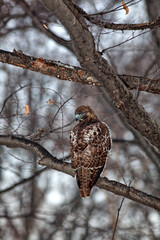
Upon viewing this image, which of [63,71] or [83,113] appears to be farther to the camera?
[83,113]

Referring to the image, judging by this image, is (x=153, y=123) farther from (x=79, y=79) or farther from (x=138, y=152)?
(x=138, y=152)

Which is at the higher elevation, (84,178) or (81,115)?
(81,115)

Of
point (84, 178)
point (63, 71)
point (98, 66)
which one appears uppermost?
point (63, 71)

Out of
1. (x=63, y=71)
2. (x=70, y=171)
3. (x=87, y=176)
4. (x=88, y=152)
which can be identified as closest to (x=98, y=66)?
(x=63, y=71)

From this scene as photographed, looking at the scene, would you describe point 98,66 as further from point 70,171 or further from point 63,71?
point 70,171

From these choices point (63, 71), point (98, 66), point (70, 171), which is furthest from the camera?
point (63, 71)

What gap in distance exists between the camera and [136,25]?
4.02m

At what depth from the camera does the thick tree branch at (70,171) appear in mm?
4230

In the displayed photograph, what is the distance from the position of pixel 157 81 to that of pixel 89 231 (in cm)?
652

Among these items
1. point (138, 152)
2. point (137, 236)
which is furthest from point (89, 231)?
point (138, 152)

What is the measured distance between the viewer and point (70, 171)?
455 centimetres

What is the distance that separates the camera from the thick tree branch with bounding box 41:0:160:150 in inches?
120

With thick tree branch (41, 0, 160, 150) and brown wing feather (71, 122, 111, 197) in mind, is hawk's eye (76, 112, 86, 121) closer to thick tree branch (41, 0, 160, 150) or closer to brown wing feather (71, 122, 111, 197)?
brown wing feather (71, 122, 111, 197)

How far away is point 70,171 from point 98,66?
5.31 feet
